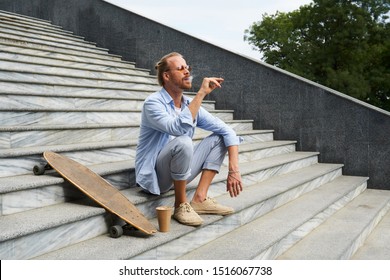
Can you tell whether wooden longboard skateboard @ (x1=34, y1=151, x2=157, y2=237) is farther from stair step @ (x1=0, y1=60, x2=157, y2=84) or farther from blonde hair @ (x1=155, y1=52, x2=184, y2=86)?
stair step @ (x1=0, y1=60, x2=157, y2=84)

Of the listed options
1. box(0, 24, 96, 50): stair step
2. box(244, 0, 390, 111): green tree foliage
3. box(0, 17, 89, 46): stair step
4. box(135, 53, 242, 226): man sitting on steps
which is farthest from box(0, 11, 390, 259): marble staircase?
box(244, 0, 390, 111): green tree foliage

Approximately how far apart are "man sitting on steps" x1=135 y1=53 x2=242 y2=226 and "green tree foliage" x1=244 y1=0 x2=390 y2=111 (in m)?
18.6

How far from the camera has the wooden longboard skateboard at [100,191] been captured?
8.94ft

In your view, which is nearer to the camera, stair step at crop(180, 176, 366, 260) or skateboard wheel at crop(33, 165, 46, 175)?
stair step at crop(180, 176, 366, 260)

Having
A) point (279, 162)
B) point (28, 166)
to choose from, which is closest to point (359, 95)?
point (279, 162)

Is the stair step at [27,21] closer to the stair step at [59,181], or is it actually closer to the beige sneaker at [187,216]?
the stair step at [59,181]

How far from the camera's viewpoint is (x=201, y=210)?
321cm

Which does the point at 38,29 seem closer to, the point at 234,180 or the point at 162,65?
the point at 162,65

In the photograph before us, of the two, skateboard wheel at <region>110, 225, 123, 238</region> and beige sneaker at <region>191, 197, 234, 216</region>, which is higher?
beige sneaker at <region>191, 197, 234, 216</region>

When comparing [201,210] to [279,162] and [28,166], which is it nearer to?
[28,166]

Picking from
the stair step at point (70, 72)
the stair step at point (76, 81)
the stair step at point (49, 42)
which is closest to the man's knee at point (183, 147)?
the stair step at point (76, 81)

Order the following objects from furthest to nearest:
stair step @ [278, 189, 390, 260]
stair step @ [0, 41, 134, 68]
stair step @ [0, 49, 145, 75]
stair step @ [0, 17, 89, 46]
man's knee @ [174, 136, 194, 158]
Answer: stair step @ [0, 17, 89, 46]
stair step @ [0, 41, 134, 68]
stair step @ [0, 49, 145, 75]
stair step @ [278, 189, 390, 260]
man's knee @ [174, 136, 194, 158]

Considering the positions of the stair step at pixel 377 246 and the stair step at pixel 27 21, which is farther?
the stair step at pixel 27 21

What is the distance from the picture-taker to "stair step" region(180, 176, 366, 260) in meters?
2.91
